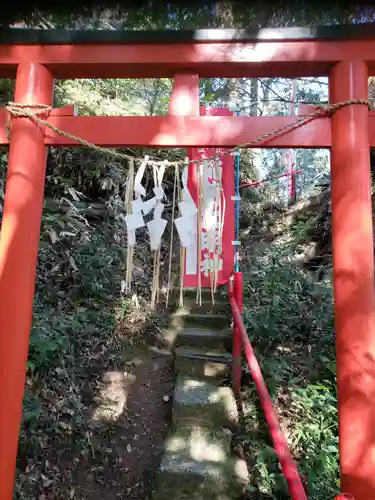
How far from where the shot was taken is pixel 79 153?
225 inches

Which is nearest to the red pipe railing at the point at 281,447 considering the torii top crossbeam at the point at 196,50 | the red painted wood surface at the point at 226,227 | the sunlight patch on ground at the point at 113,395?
the sunlight patch on ground at the point at 113,395

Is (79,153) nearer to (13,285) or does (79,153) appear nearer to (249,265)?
(249,265)

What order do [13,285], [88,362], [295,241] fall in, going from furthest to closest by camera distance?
1. [295,241]
2. [88,362]
3. [13,285]

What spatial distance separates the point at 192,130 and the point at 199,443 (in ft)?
8.28

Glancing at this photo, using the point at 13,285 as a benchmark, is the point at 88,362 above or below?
below

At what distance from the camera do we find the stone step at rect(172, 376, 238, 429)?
134 inches

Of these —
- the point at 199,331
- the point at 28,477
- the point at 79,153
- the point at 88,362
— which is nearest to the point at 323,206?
the point at 199,331

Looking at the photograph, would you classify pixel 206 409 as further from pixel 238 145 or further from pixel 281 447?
pixel 238 145

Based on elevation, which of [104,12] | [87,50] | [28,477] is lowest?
[28,477]

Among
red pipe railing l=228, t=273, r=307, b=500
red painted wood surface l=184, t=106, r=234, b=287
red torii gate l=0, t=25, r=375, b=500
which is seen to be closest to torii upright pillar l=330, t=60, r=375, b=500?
red torii gate l=0, t=25, r=375, b=500

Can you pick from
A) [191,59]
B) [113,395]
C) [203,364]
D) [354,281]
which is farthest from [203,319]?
[191,59]

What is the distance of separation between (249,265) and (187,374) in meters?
2.86

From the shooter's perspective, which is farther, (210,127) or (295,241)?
(295,241)

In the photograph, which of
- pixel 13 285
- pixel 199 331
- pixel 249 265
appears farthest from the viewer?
pixel 249 265
